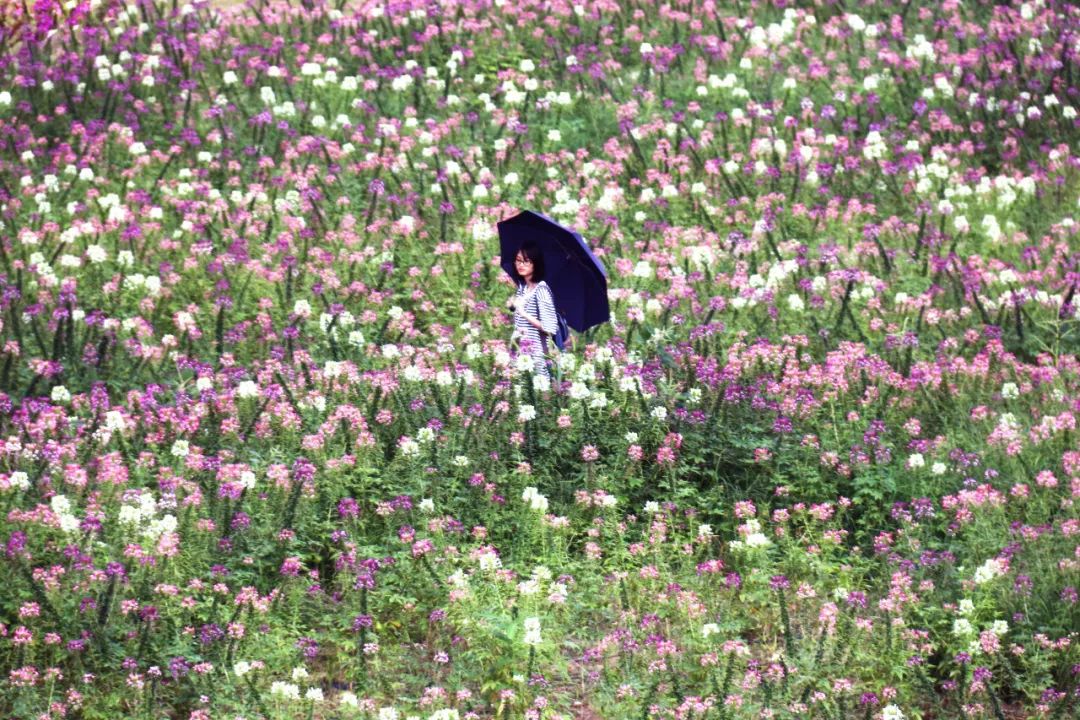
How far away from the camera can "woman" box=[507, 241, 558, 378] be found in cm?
966

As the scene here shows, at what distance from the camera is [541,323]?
9672 mm

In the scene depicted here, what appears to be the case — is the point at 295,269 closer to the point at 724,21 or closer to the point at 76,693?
the point at 76,693

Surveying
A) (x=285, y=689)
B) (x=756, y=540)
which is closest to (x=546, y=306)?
(x=756, y=540)

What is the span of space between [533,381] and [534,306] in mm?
683

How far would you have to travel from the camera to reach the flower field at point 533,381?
25.0 ft

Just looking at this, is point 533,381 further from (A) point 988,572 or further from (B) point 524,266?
(A) point 988,572

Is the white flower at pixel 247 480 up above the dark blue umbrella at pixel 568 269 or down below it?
below

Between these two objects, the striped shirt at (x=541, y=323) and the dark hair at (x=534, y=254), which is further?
the dark hair at (x=534, y=254)

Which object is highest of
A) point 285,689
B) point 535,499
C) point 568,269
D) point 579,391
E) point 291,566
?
point 568,269

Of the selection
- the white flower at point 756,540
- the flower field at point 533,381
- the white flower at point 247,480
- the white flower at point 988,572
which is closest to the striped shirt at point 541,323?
the flower field at point 533,381

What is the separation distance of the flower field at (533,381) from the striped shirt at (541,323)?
0.44 ft

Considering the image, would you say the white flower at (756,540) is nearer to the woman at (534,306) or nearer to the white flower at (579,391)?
the white flower at (579,391)

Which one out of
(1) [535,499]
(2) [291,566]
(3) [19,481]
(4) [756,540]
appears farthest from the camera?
(1) [535,499]

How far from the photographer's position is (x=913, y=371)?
32.0ft
